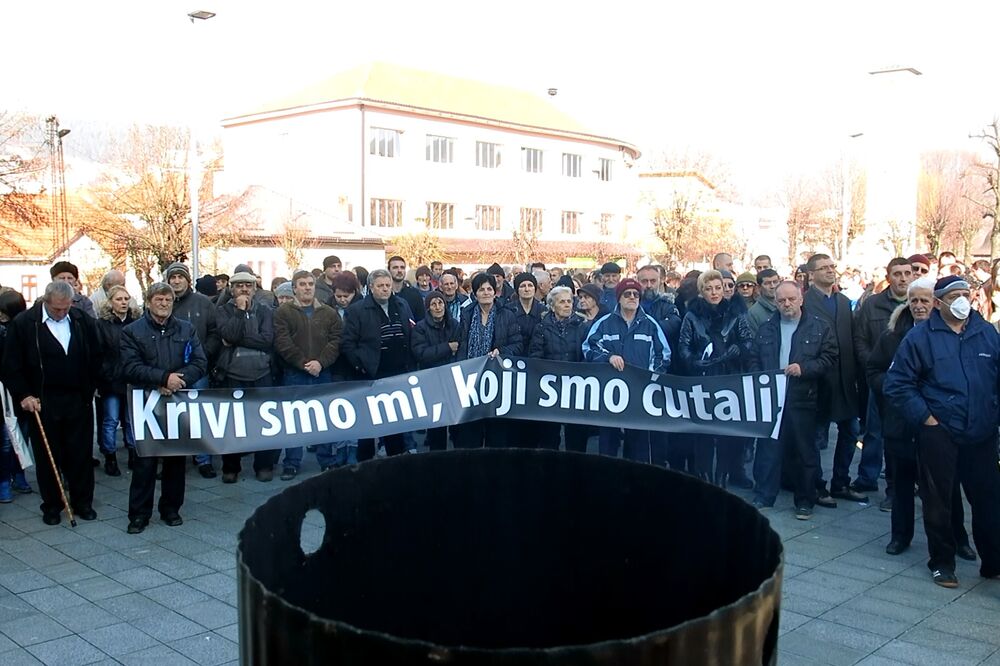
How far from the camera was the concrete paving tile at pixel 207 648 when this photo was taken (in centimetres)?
489

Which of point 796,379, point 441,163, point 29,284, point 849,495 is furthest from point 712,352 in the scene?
point 441,163

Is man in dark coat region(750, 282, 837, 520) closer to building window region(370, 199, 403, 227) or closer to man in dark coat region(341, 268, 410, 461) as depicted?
man in dark coat region(341, 268, 410, 461)

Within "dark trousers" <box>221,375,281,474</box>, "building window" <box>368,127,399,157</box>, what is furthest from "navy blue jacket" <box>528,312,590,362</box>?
"building window" <box>368,127,399,157</box>

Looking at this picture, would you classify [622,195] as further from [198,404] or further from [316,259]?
[198,404]

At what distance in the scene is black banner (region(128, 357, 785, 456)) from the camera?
731 centimetres

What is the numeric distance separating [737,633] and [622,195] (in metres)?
64.7

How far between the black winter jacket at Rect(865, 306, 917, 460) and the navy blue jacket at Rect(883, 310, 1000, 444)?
0.39 meters

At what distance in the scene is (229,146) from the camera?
59844 mm

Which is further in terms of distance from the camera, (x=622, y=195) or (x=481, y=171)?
(x=622, y=195)

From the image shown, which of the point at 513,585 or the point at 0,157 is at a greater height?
the point at 0,157

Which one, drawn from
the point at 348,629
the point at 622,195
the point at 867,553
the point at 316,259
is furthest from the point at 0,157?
the point at 622,195

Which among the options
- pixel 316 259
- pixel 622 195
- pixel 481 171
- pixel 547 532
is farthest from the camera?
pixel 622 195

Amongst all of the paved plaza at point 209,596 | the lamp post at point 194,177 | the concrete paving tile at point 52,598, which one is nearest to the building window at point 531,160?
the lamp post at point 194,177

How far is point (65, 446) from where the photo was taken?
297 inches
